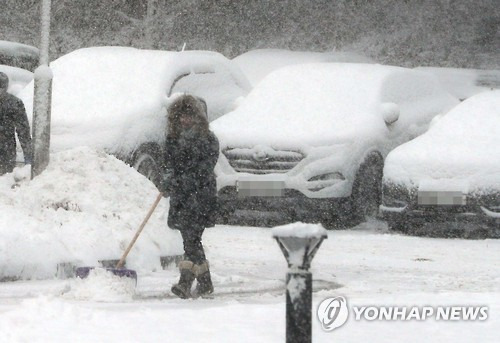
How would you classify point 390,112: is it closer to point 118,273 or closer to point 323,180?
point 323,180

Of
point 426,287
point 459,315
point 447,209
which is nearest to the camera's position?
point 459,315

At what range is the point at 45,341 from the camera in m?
6.93

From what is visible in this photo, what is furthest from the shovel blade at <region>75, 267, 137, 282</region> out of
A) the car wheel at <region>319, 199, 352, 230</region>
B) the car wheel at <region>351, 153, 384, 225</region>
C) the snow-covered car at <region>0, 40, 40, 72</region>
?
the snow-covered car at <region>0, 40, 40, 72</region>

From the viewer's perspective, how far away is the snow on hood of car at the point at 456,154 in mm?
13422

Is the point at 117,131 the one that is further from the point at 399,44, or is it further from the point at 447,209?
the point at 399,44

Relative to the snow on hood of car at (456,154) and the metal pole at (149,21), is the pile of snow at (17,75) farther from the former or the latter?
the snow on hood of car at (456,154)

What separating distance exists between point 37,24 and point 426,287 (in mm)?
22091

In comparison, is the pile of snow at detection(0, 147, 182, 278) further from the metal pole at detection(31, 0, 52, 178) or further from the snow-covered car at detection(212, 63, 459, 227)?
the snow-covered car at detection(212, 63, 459, 227)

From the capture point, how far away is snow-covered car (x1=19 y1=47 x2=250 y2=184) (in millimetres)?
14422

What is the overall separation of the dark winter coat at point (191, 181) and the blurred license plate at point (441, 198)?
14.6 ft

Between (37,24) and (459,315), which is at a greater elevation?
(37,24)

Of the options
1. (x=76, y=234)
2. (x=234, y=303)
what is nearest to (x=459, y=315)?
(x=234, y=303)

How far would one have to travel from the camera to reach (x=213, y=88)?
16609 mm

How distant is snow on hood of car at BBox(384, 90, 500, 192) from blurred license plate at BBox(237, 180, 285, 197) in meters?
1.14
